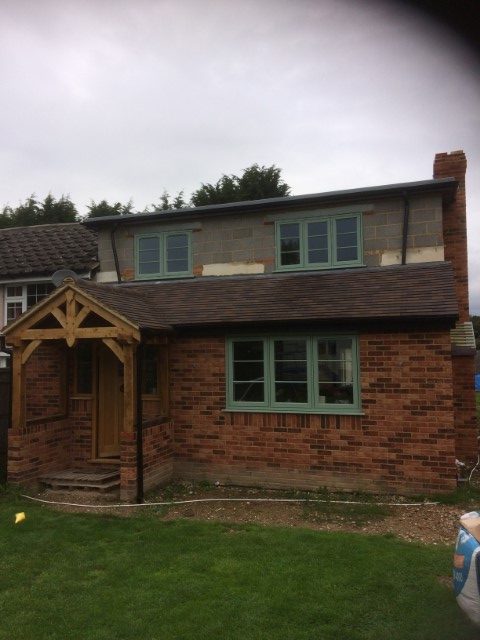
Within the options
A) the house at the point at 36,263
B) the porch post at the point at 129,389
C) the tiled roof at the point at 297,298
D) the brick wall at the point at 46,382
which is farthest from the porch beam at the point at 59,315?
the house at the point at 36,263

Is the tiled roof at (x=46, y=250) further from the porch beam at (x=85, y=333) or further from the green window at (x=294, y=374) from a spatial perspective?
the green window at (x=294, y=374)

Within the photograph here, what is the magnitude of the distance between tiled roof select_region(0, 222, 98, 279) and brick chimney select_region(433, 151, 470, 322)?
8.08 m

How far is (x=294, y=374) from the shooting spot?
28.3 feet

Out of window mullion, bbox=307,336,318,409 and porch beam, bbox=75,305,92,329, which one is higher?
porch beam, bbox=75,305,92,329

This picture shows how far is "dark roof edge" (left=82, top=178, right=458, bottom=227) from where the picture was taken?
9.04 meters

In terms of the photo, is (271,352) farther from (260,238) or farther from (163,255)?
(163,255)

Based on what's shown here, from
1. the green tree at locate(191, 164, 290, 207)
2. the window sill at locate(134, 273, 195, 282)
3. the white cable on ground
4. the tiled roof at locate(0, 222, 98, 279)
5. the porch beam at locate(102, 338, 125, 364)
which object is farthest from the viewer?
the green tree at locate(191, 164, 290, 207)

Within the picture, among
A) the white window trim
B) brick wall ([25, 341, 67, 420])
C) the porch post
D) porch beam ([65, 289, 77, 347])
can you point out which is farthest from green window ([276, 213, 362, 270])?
the white window trim

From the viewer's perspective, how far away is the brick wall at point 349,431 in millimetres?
7777

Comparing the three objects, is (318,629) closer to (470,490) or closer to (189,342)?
(470,490)

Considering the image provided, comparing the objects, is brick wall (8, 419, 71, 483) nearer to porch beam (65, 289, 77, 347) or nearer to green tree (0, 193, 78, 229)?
porch beam (65, 289, 77, 347)

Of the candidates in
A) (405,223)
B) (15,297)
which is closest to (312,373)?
(405,223)

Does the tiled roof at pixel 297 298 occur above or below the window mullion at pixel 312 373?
above

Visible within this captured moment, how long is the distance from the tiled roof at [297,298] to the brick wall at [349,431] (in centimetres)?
46
